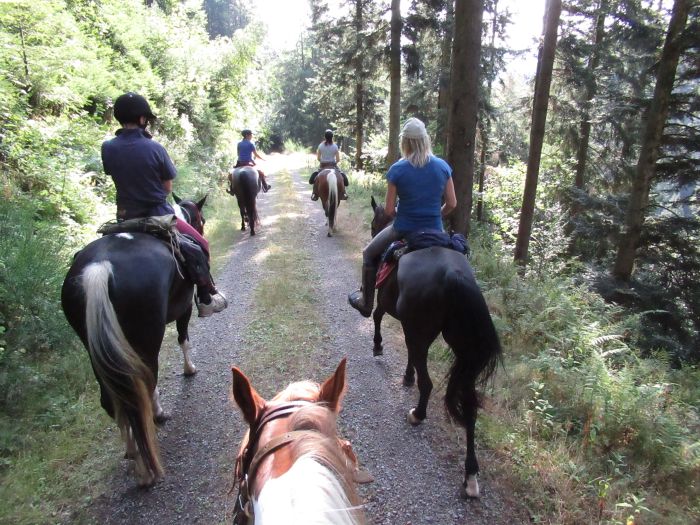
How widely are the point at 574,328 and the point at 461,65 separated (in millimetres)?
4058

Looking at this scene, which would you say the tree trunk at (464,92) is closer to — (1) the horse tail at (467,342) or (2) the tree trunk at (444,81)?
(1) the horse tail at (467,342)

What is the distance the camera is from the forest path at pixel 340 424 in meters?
3.15

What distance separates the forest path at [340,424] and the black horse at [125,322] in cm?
30

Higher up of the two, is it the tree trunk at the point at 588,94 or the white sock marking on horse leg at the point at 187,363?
the tree trunk at the point at 588,94

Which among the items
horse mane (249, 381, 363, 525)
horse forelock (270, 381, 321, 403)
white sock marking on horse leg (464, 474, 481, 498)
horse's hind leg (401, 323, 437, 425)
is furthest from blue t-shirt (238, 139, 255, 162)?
horse mane (249, 381, 363, 525)

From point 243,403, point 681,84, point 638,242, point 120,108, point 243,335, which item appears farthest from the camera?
point 638,242

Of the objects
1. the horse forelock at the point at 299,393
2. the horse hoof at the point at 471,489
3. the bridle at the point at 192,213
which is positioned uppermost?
the horse forelock at the point at 299,393

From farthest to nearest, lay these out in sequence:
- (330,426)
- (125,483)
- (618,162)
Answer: (618,162) < (125,483) < (330,426)

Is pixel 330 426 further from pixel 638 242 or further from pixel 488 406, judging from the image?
pixel 638 242

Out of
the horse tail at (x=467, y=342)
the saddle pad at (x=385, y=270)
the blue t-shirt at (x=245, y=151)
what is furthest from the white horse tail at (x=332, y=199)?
the horse tail at (x=467, y=342)

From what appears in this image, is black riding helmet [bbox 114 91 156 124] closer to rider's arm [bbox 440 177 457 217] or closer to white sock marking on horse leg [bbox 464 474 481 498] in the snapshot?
rider's arm [bbox 440 177 457 217]

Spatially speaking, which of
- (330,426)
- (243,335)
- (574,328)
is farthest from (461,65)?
(330,426)

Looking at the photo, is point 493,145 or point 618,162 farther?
point 493,145

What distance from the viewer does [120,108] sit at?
364 cm
